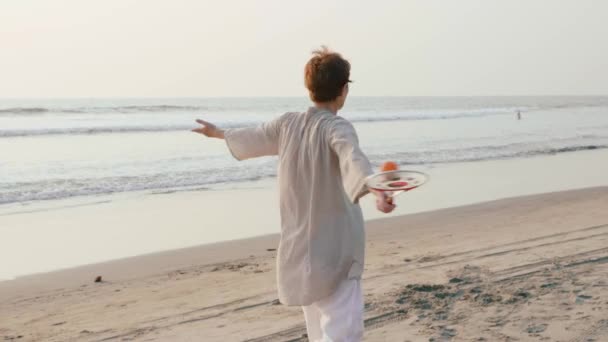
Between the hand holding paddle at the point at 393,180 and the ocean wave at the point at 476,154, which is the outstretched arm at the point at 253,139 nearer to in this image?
the hand holding paddle at the point at 393,180

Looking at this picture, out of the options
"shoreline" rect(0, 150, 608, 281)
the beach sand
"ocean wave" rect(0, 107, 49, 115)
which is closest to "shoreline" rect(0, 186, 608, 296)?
the beach sand

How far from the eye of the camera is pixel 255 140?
3439 mm

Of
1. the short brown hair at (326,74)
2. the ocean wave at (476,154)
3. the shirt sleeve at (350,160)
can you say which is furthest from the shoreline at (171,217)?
the shirt sleeve at (350,160)

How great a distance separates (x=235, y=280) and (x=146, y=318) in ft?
4.21

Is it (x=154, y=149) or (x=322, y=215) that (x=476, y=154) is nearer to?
(x=154, y=149)

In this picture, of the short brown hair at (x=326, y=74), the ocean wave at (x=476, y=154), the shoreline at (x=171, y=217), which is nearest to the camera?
the short brown hair at (x=326, y=74)

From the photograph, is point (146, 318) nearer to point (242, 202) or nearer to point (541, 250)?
point (541, 250)

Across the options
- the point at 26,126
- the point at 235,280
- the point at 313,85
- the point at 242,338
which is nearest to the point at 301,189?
the point at 313,85

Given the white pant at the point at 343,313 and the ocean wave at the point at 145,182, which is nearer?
the white pant at the point at 343,313

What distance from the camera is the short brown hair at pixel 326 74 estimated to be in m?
3.10

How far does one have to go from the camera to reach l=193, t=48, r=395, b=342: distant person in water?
10.3ft

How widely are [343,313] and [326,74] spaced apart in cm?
104

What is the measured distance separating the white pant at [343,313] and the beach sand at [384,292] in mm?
1568

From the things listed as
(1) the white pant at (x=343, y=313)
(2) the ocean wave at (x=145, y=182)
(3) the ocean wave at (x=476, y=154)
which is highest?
(1) the white pant at (x=343, y=313)
